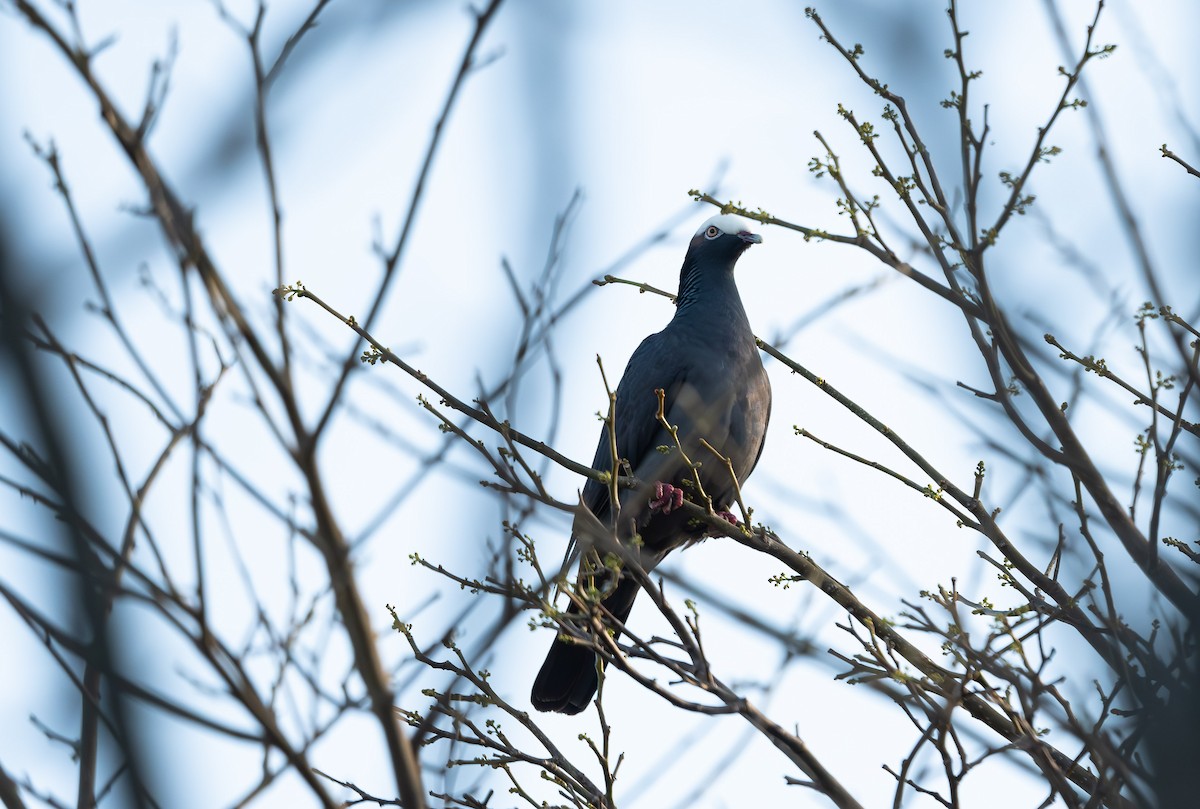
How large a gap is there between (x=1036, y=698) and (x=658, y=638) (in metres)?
1.26

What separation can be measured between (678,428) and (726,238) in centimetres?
137

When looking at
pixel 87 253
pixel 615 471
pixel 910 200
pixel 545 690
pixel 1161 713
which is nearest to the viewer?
pixel 1161 713

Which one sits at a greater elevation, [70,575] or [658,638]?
[658,638]

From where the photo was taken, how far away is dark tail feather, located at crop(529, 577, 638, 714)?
6105 mm

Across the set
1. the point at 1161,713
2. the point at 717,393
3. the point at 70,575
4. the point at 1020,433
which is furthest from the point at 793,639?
the point at 717,393

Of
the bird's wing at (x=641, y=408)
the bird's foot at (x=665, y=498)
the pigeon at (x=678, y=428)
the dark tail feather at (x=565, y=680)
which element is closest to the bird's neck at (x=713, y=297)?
the pigeon at (x=678, y=428)

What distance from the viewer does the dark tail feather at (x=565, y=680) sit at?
6.11 metres

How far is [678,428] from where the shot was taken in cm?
625

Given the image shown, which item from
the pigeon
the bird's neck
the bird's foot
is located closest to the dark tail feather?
the pigeon

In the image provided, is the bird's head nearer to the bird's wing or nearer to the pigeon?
the pigeon

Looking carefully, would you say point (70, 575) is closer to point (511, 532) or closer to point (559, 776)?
point (511, 532)

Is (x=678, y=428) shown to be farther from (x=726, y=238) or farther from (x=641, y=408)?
(x=726, y=238)

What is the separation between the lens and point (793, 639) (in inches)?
100

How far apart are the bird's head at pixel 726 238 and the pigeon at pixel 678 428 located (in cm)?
8
